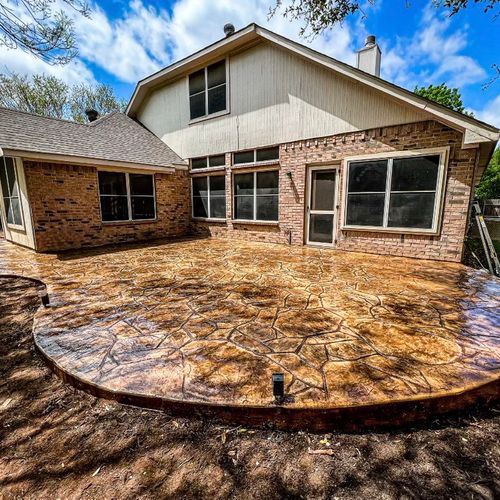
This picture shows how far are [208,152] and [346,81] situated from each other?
5200 millimetres

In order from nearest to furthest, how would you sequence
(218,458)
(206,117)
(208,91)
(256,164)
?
(218,458), (256,164), (208,91), (206,117)

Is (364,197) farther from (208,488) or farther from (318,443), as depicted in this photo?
(208,488)

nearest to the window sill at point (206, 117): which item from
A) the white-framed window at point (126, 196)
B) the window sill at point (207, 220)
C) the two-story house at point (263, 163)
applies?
the two-story house at point (263, 163)

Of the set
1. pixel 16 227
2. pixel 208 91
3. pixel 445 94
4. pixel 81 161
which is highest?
pixel 445 94

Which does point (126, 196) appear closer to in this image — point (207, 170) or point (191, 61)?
point (207, 170)

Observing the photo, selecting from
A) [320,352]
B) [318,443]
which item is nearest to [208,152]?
[320,352]

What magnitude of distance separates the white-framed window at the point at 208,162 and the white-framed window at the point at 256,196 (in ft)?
2.87

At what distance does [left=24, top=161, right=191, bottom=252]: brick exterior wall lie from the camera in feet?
23.2

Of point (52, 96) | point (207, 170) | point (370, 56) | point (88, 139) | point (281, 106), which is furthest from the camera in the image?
point (52, 96)

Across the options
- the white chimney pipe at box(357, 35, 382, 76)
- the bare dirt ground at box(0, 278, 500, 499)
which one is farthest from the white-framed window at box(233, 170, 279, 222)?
the bare dirt ground at box(0, 278, 500, 499)

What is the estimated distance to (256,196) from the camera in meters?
8.77

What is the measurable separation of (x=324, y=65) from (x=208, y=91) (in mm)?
4636

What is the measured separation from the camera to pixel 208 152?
978 centimetres

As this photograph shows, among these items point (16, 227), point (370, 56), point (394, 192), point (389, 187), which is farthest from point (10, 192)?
point (370, 56)
